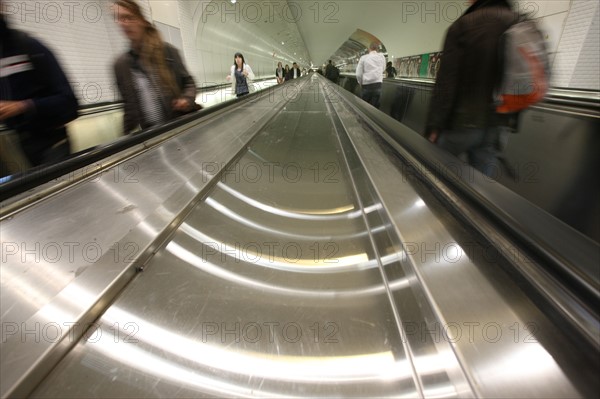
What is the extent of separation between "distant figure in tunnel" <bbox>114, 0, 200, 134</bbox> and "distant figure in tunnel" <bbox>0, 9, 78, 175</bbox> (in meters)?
0.47

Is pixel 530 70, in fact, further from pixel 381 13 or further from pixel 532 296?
pixel 381 13

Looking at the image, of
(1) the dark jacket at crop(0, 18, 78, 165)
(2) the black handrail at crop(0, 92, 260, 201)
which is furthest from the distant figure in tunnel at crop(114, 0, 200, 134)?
(1) the dark jacket at crop(0, 18, 78, 165)

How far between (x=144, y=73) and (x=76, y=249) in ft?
5.46

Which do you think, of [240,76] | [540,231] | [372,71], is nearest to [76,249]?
[540,231]

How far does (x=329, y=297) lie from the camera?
880 millimetres

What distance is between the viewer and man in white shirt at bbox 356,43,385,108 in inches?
243

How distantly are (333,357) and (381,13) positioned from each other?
51.1 ft

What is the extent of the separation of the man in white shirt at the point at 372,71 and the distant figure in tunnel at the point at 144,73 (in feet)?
16.4

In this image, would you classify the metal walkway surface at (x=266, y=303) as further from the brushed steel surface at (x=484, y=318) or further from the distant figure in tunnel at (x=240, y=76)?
the distant figure in tunnel at (x=240, y=76)

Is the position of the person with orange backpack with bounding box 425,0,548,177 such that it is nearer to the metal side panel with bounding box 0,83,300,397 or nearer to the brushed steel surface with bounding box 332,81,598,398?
the brushed steel surface with bounding box 332,81,598,398

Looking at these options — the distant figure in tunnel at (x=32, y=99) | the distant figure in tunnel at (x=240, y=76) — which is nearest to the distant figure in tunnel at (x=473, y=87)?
the distant figure in tunnel at (x=32, y=99)

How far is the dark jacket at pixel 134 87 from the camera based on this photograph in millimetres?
2055

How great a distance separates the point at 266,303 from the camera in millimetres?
857

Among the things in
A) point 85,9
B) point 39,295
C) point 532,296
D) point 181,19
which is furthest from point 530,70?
point 181,19
